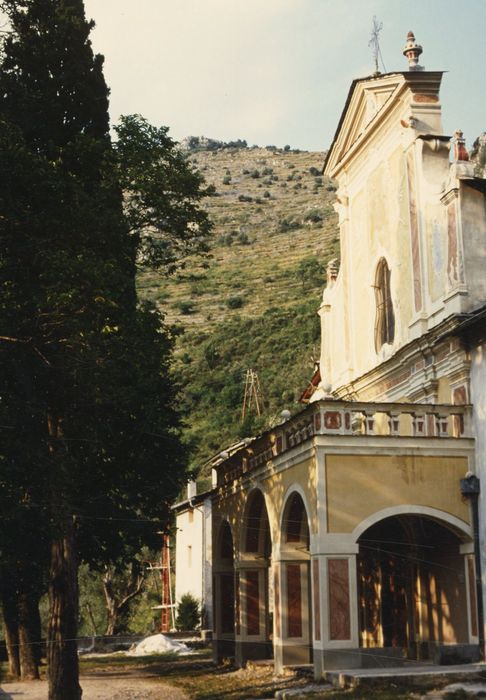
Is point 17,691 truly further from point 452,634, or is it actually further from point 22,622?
point 452,634

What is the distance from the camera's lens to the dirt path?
19.8m

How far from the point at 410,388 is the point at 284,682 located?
709 cm

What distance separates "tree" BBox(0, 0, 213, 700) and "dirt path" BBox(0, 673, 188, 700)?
2.66m

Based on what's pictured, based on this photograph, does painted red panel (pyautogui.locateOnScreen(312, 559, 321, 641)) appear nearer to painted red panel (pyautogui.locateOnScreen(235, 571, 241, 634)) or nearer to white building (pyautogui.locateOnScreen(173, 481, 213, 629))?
painted red panel (pyautogui.locateOnScreen(235, 571, 241, 634))

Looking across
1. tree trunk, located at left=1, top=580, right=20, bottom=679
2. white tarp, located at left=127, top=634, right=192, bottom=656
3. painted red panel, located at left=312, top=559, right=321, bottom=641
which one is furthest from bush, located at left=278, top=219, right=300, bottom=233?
painted red panel, located at left=312, top=559, right=321, bottom=641

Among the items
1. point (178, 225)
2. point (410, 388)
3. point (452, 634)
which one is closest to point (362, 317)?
point (410, 388)

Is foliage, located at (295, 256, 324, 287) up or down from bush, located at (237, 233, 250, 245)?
down

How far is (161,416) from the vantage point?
21.2 m

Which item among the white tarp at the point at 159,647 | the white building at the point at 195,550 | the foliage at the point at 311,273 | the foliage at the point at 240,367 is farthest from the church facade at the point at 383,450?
the foliage at the point at 311,273

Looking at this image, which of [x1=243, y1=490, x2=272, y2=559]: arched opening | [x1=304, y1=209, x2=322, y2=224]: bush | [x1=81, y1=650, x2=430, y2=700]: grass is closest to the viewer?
[x1=81, y1=650, x2=430, y2=700]: grass

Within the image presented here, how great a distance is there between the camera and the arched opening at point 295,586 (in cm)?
1970

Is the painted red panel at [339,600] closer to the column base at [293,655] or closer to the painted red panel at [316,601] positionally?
the painted red panel at [316,601]

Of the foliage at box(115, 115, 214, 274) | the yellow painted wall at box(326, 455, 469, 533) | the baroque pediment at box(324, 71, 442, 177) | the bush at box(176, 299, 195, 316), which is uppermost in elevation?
the bush at box(176, 299, 195, 316)

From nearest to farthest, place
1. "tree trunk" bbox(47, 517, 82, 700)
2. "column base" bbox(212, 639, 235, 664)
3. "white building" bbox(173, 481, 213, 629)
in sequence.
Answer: "tree trunk" bbox(47, 517, 82, 700) → "column base" bbox(212, 639, 235, 664) → "white building" bbox(173, 481, 213, 629)
